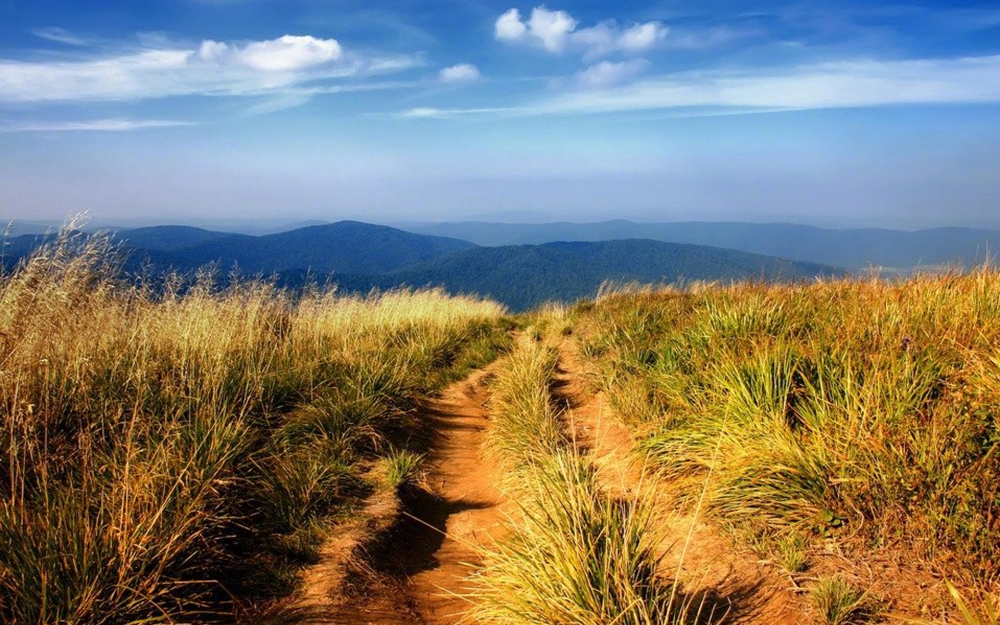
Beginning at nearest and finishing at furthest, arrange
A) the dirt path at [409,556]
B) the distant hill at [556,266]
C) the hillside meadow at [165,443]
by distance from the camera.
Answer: the hillside meadow at [165,443], the dirt path at [409,556], the distant hill at [556,266]

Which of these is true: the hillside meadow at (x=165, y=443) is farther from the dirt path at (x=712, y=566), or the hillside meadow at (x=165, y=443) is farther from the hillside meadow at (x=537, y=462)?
the dirt path at (x=712, y=566)

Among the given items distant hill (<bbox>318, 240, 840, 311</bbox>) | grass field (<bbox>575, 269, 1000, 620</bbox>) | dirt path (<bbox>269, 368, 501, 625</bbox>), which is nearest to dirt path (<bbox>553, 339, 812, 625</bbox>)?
grass field (<bbox>575, 269, 1000, 620</bbox>)

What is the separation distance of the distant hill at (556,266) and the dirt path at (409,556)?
13441 centimetres

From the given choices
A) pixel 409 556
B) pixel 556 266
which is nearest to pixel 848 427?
pixel 409 556

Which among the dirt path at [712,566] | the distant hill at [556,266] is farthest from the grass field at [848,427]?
the distant hill at [556,266]

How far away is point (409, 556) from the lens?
4145 millimetres

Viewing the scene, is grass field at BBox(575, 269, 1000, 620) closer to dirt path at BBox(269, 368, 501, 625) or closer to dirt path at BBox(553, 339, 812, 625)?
dirt path at BBox(553, 339, 812, 625)

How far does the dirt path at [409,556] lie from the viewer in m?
3.20

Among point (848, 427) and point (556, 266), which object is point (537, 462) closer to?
point (848, 427)

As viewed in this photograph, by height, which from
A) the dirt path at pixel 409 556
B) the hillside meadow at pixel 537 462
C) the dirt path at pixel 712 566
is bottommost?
the dirt path at pixel 409 556

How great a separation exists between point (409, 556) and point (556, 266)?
168m

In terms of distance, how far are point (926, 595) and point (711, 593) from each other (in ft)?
3.27

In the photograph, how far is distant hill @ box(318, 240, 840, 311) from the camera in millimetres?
A: 153625

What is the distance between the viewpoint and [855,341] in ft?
15.0
